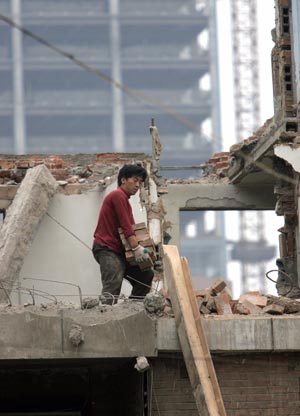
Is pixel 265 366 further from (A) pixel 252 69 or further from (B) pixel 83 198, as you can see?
(A) pixel 252 69

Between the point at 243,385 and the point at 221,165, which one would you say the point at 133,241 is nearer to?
the point at 243,385

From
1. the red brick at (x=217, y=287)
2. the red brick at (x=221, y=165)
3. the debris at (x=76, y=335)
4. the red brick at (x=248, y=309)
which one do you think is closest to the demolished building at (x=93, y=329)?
the debris at (x=76, y=335)

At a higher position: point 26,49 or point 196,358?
point 26,49

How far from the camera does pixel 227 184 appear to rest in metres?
22.8

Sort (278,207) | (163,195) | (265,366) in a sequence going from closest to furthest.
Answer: (265,366), (278,207), (163,195)

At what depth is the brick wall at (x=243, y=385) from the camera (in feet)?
37.8

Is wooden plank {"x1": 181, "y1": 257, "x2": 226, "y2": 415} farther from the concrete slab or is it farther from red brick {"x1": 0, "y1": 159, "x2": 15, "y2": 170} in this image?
red brick {"x1": 0, "y1": 159, "x2": 15, "y2": 170}

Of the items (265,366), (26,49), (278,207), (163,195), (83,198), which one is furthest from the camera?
→ (26,49)

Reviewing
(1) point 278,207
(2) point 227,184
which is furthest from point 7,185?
(2) point 227,184

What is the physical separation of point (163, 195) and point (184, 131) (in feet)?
293

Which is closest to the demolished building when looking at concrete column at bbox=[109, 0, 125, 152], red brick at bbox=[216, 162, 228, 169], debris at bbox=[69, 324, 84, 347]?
debris at bbox=[69, 324, 84, 347]

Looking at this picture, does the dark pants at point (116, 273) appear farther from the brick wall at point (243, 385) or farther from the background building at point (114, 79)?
the background building at point (114, 79)

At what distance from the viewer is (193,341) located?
11.1m

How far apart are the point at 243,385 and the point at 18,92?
3769 inches
